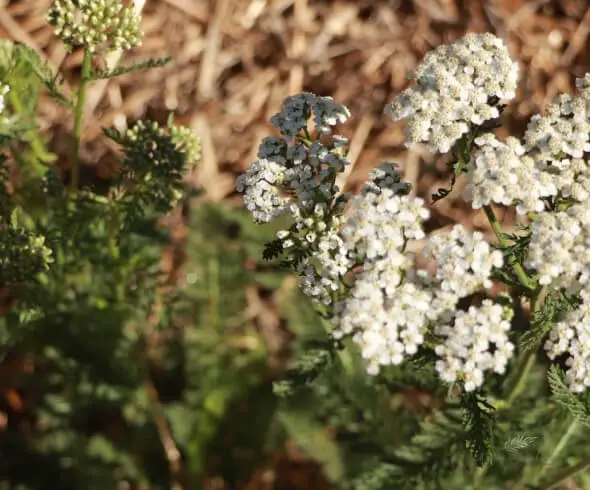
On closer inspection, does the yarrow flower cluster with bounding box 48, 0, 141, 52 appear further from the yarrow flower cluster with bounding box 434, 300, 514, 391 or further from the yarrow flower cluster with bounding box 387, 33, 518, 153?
the yarrow flower cluster with bounding box 434, 300, 514, 391

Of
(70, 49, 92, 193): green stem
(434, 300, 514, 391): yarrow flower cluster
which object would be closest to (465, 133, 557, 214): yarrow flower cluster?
(434, 300, 514, 391): yarrow flower cluster

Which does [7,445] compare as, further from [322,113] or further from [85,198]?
[322,113]

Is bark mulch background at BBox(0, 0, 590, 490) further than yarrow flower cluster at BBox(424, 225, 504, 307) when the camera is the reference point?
Yes

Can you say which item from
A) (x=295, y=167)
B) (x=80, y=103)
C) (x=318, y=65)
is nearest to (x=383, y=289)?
(x=295, y=167)

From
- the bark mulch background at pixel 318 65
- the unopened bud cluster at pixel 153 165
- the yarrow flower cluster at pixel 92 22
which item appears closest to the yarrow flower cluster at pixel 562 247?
the unopened bud cluster at pixel 153 165

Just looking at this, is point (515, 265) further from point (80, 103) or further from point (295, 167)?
point (80, 103)

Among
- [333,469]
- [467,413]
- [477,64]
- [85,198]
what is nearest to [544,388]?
[333,469]

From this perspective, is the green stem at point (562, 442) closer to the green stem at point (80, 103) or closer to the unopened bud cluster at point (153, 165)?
the unopened bud cluster at point (153, 165)
